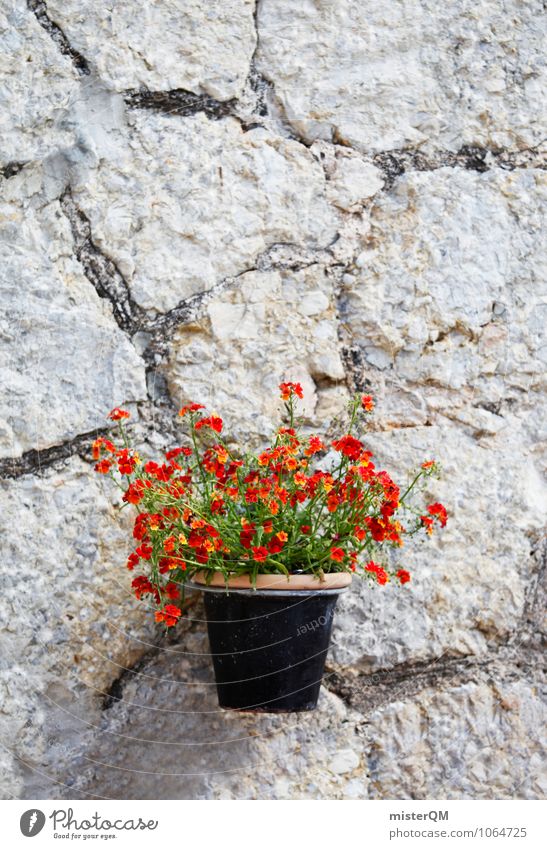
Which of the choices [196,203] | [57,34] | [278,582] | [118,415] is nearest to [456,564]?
[278,582]

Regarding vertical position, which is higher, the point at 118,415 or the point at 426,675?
the point at 118,415

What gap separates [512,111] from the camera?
1.91m

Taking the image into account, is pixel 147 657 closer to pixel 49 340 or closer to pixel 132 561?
pixel 132 561

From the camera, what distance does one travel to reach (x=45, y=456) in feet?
5.30

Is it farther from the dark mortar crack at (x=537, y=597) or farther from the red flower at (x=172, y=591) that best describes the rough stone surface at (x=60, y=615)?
the dark mortar crack at (x=537, y=597)

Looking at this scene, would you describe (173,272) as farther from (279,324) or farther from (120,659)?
(120,659)

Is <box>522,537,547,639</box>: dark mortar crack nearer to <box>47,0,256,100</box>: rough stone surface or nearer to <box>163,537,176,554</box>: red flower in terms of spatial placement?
<box>163,537,176,554</box>: red flower

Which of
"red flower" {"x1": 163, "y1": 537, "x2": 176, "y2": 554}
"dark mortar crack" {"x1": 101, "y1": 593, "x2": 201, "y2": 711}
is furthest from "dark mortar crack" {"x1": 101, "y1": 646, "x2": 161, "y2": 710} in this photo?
"red flower" {"x1": 163, "y1": 537, "x2": 176, "y2": 554}

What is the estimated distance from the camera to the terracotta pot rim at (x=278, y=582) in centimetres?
145

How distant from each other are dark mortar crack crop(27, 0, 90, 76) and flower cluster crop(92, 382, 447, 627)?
1.99ft

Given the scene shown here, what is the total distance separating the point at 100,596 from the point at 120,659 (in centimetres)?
11

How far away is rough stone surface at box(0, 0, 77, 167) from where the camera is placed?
5.49 feet

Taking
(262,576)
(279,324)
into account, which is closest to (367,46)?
(279,324)
